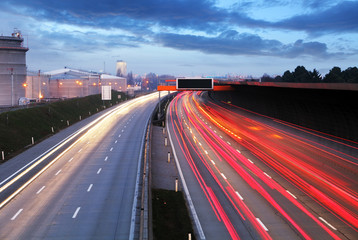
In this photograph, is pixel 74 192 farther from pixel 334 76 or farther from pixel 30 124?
pixel 334 76

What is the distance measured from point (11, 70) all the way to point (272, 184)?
66992 mm

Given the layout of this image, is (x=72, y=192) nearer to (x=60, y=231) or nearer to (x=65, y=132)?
(x=60, y=231)

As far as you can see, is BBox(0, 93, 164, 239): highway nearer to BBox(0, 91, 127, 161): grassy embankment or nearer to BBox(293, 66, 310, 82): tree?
BBox(0, 91, 127, 161): grassy embankment

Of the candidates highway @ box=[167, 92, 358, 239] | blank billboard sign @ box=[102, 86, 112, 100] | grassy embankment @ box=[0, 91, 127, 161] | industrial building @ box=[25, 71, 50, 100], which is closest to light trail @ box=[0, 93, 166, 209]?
grassy embankment @ box=[0, 91, 127, 161]

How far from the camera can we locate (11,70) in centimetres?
7425

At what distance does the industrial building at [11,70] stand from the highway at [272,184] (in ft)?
150

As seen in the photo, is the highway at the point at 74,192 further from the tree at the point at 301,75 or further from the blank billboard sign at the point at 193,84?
the tree at the point at 301,75

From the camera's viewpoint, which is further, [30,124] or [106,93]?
[106,93]

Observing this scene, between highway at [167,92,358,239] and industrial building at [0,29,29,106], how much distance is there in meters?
45.6

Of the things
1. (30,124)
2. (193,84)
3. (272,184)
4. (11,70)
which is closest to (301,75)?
(193,84)

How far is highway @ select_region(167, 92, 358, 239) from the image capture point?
1941 cm

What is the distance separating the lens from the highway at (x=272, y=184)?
19406 mm

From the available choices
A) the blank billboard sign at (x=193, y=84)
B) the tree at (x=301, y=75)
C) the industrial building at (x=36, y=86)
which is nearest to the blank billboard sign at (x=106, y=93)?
the industrial building at (x=36, y=86)

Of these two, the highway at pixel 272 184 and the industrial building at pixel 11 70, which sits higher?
the industrial building at pixel 11 70
